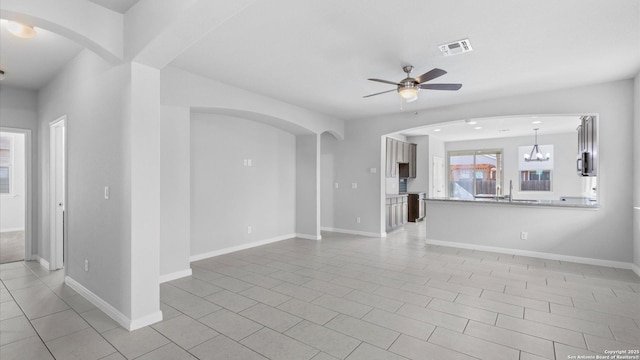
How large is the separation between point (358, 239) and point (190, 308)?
413 centimetres

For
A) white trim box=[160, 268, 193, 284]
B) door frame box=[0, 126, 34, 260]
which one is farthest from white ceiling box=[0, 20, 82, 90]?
white trim box=[160, 268, 193, 284]

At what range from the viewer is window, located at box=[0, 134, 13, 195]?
7375 mm

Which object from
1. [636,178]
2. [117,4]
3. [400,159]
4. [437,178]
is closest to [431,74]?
[117,4]

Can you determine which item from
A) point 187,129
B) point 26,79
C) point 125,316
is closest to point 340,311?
point 125,316

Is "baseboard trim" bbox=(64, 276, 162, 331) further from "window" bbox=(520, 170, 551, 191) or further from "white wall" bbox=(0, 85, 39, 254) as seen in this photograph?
"window" bbox=(520, 170, 551, 191)

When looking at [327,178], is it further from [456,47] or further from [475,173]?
[475,173]

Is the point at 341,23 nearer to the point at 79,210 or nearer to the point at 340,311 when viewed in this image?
the point at 340,311

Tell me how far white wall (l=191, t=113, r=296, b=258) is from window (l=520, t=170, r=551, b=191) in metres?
7.52

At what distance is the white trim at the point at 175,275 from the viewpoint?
12.7 feet

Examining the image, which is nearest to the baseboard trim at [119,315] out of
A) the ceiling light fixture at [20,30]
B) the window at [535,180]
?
the ceiling light fixture at [20,30]

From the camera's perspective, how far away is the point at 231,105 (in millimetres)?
4695

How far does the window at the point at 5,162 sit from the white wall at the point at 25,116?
4030 millimetres

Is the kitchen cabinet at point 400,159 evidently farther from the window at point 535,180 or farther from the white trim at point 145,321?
the white trim at point 145,321

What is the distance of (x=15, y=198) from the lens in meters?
7.47
